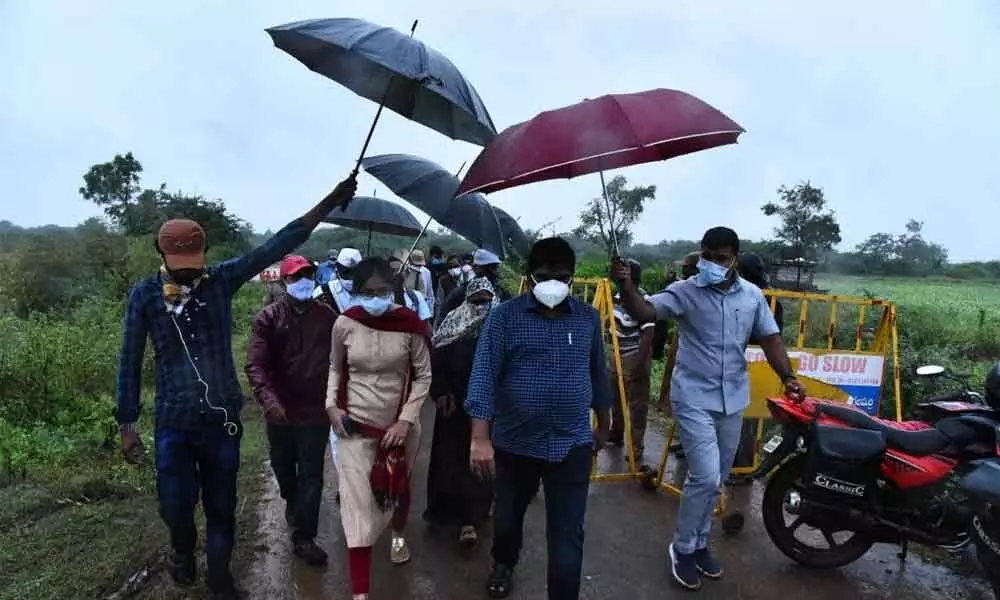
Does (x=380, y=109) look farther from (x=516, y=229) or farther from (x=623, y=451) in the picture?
(x=623, y=451)

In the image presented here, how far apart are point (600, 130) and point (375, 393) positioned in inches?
64.4

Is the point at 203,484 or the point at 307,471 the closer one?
the point at 203,484

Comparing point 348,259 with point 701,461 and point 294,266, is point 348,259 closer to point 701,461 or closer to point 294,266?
point 294,266

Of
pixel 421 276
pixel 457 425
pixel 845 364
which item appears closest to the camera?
pixel 457 425

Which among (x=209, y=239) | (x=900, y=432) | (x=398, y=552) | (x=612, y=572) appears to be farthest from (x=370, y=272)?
(x=209, y=239)

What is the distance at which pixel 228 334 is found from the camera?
318cm

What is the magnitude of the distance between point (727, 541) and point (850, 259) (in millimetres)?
35896

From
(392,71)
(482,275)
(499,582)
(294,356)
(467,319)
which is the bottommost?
(499,582)

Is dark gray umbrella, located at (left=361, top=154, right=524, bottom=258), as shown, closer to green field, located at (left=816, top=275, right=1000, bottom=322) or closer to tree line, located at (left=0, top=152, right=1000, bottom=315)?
tree line, located at (left=0, top=152, right=1000, bottom=315)

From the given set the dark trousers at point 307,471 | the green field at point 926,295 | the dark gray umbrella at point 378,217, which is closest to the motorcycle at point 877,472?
the dark trousers at point 307,471

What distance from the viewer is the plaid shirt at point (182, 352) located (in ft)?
9.79

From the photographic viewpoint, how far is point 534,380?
278 centimetres

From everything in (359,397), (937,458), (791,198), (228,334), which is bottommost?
(937,458)

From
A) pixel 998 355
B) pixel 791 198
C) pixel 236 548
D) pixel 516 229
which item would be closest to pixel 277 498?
pixel 236 548
